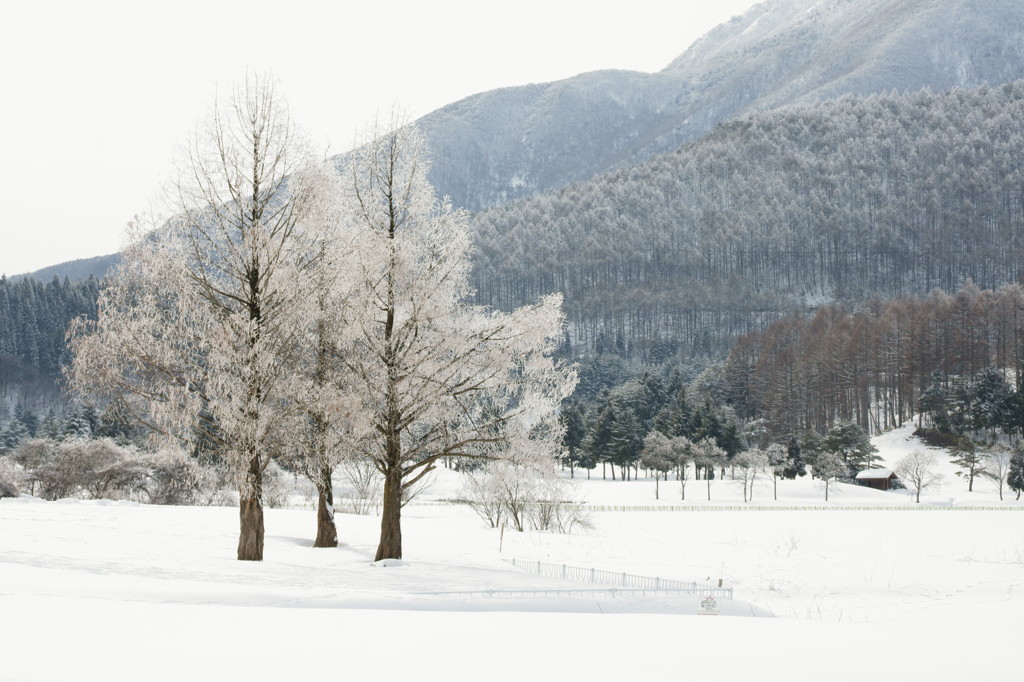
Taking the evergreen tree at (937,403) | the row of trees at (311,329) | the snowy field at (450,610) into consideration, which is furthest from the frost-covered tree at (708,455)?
the row of trees at (311,329)

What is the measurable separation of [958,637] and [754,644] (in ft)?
9.34

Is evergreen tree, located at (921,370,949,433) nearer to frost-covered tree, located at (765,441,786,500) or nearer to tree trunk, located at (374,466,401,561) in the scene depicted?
frost-covered tree, located at (765,441,786,500)

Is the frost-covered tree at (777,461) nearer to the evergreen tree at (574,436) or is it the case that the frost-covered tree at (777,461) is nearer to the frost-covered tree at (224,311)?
the evergreen tree at (574,436)

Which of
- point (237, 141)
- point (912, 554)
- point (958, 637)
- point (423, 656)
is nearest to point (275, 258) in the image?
point (237, 141)

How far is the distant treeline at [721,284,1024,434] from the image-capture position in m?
103

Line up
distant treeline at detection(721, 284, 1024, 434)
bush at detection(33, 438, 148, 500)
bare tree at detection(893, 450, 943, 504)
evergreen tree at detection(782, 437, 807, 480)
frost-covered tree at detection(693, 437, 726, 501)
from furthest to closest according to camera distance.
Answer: distant treeline at detection(721, 284, 1024, 434)
evergreen tree at detection(782, 437, 807, 480)
frost-covered tree at detection(693, 437, 726, 501)
bare tree at detection(893, 450, 943, 504)
bush at detection(33, 438, 148, 500)

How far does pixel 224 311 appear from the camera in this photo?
17.1 metres

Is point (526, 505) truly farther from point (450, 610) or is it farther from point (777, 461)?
point (777, 461)

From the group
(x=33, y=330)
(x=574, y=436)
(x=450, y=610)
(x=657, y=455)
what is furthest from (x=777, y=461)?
(x=33, y=330)

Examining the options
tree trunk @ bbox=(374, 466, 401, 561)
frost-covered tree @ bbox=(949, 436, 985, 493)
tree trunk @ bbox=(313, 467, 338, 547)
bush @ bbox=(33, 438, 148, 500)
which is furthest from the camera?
frost-covered tree @ bbox=(949, 436, 985, 493)

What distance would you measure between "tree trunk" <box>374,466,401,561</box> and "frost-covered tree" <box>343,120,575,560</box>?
0.02 m

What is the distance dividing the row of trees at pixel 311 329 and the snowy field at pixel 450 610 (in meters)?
2.73

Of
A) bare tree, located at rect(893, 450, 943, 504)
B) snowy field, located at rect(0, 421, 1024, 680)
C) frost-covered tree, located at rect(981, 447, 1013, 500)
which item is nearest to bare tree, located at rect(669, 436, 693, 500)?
bare tree, located at rect(893, 450, 943, 504)

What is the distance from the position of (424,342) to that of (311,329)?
8.05 feet
